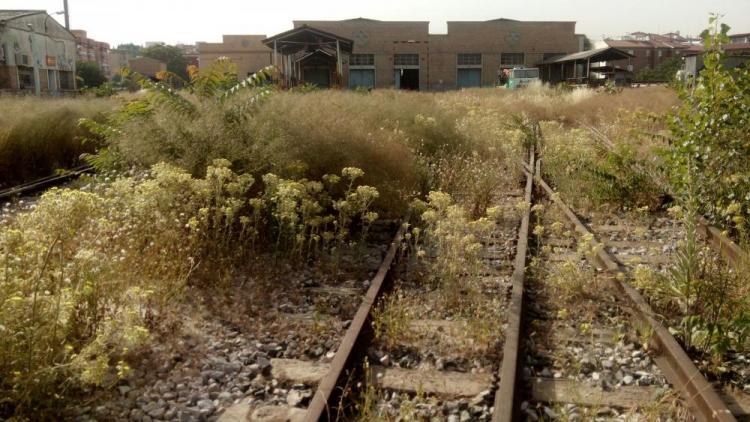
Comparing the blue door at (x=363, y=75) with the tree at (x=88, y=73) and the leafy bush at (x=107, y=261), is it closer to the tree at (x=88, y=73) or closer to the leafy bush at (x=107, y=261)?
the tree at (x=88, y=73)

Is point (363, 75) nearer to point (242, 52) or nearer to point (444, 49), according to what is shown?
point (444, 49)

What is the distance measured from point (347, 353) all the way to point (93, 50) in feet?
433

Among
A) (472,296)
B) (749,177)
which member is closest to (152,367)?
(472,296)

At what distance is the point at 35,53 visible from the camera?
44.8 m

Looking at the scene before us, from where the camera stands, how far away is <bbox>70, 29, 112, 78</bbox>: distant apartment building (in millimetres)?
112581

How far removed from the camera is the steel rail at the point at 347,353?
3.38m

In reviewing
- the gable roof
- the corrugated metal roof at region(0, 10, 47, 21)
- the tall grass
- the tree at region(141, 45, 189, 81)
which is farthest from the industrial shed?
the tree at region(141, 45, 189, 81)

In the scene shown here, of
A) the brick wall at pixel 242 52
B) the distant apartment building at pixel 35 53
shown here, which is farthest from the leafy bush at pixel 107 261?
the brick wall at pixel 242 52

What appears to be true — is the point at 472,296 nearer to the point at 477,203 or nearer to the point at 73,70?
the point at 477,203

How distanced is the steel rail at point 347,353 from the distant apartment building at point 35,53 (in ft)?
123

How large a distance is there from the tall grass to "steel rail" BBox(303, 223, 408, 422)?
846cm

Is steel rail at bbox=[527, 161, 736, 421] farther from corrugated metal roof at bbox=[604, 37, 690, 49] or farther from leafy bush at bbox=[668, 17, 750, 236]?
corrugated metal roof at bbox=[604, 37, 690, 49]

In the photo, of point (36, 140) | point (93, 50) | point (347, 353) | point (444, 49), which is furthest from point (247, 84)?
point (93, 50)

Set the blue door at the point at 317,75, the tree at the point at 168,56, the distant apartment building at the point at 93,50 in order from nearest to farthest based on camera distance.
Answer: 1. the blue door at the point at 317,75
2. the tree at the point at 168,56
3. the distant apartment building at the point at 93,50
